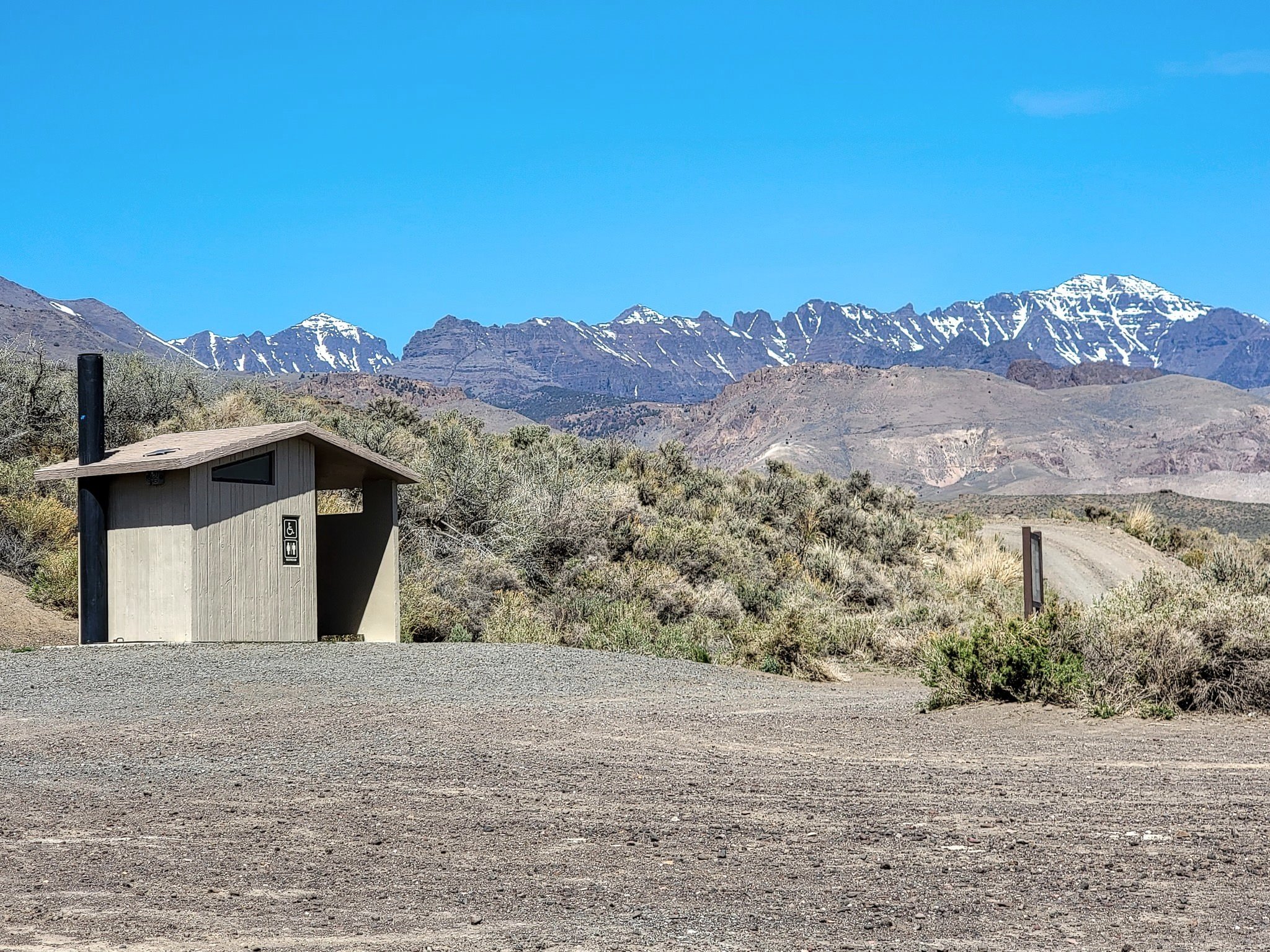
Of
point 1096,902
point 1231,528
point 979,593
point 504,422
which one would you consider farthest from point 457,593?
point 504,422

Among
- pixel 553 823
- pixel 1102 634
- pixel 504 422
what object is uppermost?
pixel 504 422

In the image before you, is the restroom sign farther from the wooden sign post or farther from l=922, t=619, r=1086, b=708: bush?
the wooden sign post

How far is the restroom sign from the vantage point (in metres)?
16.0

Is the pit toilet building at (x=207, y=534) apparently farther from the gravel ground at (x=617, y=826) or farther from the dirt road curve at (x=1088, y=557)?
the dirt road curve at (x=1088, y=557)

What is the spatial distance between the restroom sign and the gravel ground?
4.72m

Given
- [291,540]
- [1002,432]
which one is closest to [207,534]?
[291,540]

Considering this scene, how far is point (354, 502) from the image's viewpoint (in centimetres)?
2548

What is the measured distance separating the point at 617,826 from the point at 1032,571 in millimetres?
12601

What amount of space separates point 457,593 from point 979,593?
11109 millimetres

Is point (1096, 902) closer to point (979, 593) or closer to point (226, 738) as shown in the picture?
point (226, 738)

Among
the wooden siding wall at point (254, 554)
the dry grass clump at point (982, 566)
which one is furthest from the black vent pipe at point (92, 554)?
the dry grass clump at point (982, 566)

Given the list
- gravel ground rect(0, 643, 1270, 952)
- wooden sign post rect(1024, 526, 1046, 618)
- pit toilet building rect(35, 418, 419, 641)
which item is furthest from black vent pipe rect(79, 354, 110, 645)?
wooden sign post rect(1024, 526, 1046, 618)

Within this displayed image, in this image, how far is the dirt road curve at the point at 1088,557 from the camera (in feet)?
92.4

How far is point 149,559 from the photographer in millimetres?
15281
